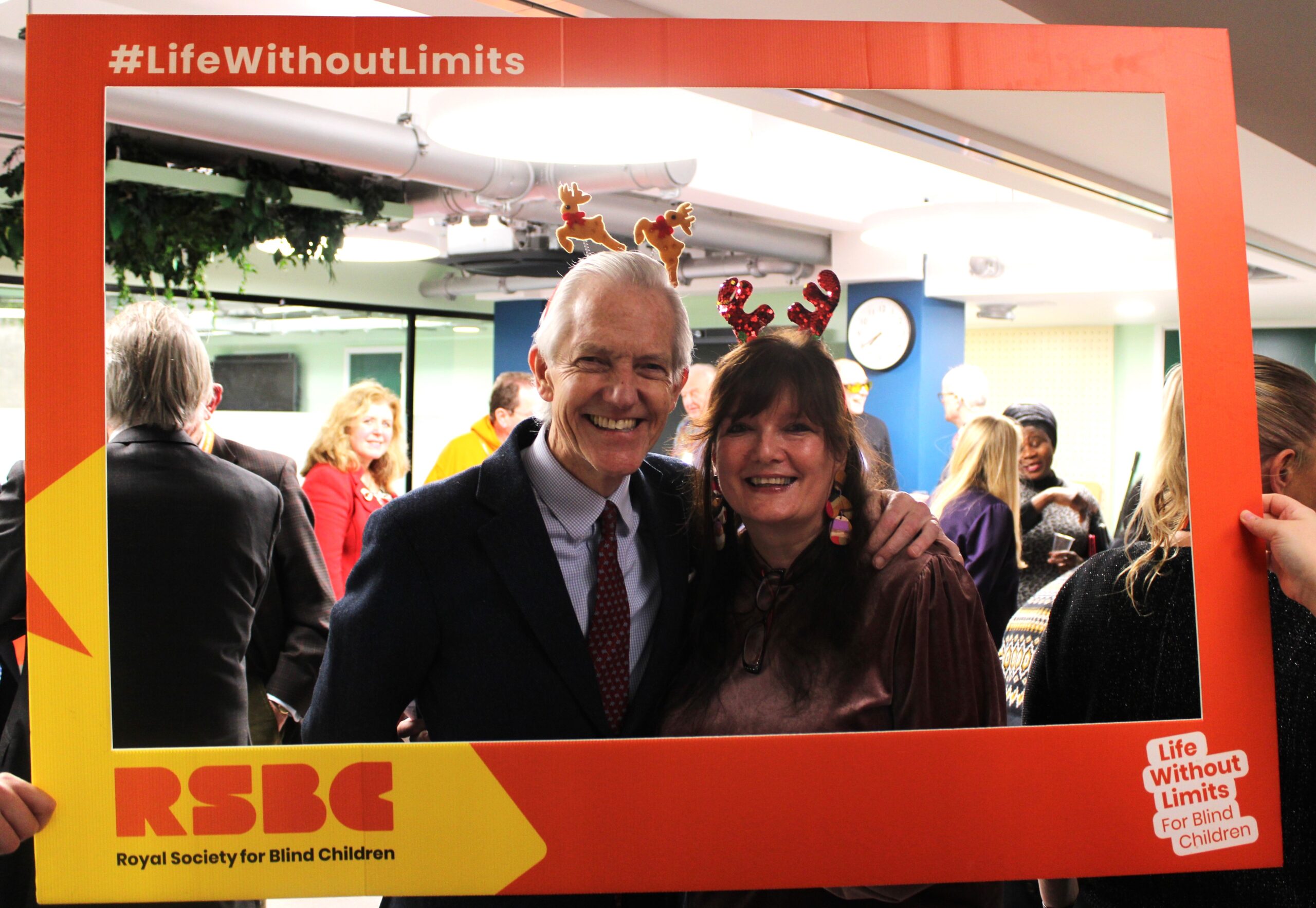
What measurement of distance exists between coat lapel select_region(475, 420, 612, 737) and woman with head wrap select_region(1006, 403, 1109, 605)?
64 cm

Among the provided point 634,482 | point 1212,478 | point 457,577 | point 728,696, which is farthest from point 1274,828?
point 457,577

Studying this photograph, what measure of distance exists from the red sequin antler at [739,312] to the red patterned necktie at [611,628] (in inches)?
11.8

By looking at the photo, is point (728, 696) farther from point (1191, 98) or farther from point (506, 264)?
point (1191, 98)

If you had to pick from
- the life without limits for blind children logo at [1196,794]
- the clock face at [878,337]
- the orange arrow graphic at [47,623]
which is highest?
the clock face at [878,337]

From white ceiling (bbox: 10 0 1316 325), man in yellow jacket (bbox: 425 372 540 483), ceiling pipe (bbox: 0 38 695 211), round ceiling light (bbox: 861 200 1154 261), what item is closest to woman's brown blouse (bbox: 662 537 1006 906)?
man in yellow jacket (bbox: 425 372 540 483)

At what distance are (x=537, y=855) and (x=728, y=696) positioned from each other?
0.32m

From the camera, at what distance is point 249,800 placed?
1195 mm

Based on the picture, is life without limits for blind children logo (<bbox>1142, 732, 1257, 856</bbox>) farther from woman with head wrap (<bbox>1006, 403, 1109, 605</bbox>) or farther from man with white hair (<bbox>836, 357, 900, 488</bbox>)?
man with white hair (<bbox>836, 357, 900, 488</bbox>)

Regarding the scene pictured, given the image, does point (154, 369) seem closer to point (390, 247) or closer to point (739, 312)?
point (390, 247)

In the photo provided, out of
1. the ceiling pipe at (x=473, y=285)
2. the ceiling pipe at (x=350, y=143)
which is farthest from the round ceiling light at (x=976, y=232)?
the ceiling pipe at (x=473, y=285)

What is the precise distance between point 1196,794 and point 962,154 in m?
1.78

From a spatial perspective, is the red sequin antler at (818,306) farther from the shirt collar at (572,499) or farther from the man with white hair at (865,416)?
the shirt collar at (572,499)

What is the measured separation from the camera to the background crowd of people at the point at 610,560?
1230 millimetres

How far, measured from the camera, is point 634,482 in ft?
4.23
